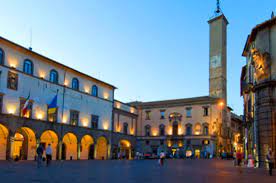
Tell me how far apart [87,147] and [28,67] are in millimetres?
16990

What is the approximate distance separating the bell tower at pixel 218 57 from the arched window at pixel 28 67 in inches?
1704

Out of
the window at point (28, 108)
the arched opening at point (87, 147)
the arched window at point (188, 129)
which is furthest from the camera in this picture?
the arched window at point (188, 129)

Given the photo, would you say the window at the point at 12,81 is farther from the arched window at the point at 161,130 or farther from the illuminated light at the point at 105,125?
the arched window at the point at 161,130

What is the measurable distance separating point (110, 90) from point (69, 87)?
1106 cm

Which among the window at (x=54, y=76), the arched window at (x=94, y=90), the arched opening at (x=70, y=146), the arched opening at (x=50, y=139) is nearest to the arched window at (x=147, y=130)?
the arched window at (x=94, y=90)

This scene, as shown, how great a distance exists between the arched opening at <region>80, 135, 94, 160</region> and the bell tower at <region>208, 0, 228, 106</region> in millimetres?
32196

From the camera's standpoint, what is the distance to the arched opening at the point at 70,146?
4500cm

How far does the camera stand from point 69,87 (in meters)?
45.0

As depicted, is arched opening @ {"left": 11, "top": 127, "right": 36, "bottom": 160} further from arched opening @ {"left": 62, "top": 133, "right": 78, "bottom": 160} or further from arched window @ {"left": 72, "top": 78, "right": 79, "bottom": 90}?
arched window @ {"left": 72, "top": 78, "right": 79, "bottom": 90}

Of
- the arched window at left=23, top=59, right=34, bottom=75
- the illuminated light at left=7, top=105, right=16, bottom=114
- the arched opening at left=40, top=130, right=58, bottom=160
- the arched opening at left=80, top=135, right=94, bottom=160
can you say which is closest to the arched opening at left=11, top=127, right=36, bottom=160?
the arched opening at left=40, top=130, right=58, bottom=160

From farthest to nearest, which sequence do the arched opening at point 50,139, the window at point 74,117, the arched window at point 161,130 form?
1. the arched window at point 161,130
2. the window at point 74,117
3. the arched opening at point 50,139

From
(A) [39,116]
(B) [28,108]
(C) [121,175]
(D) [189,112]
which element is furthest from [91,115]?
(C) [121,175]

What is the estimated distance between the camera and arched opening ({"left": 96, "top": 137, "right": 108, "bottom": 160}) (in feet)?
174

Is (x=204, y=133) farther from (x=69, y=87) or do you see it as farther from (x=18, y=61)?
(x=18, y=61)
